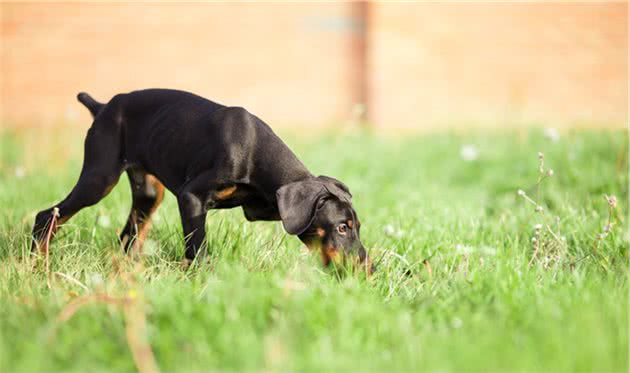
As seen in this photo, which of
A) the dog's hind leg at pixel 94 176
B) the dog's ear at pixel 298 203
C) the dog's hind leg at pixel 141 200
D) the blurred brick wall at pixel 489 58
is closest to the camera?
the dog's ear at pixel 298 203

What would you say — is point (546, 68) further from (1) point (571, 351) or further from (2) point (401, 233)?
(1) point (571, 351)

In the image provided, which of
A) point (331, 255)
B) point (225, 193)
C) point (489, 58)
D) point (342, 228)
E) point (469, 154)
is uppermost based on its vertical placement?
point (225, 193)

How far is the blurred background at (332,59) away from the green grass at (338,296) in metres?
5.36

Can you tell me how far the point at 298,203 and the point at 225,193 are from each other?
45 cm

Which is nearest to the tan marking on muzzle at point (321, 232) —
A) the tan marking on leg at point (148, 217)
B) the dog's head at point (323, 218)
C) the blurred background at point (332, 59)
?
the dog's head at point (323, 218)

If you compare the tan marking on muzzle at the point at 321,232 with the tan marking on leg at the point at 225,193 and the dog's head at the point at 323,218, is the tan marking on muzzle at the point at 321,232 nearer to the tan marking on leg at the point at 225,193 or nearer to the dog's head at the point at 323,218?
the dog's head at the point at 323,218

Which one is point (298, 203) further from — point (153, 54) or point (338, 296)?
point (153, 54)

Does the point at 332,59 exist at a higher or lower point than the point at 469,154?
higher

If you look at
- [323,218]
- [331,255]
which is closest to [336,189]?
[323,218]

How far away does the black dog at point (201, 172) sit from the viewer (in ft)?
11.4

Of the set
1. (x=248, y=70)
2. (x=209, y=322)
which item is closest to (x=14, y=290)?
(x=209, y=322)

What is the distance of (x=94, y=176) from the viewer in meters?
3.99

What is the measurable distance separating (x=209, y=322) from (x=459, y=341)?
2.80ft

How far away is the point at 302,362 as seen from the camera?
2277mm
